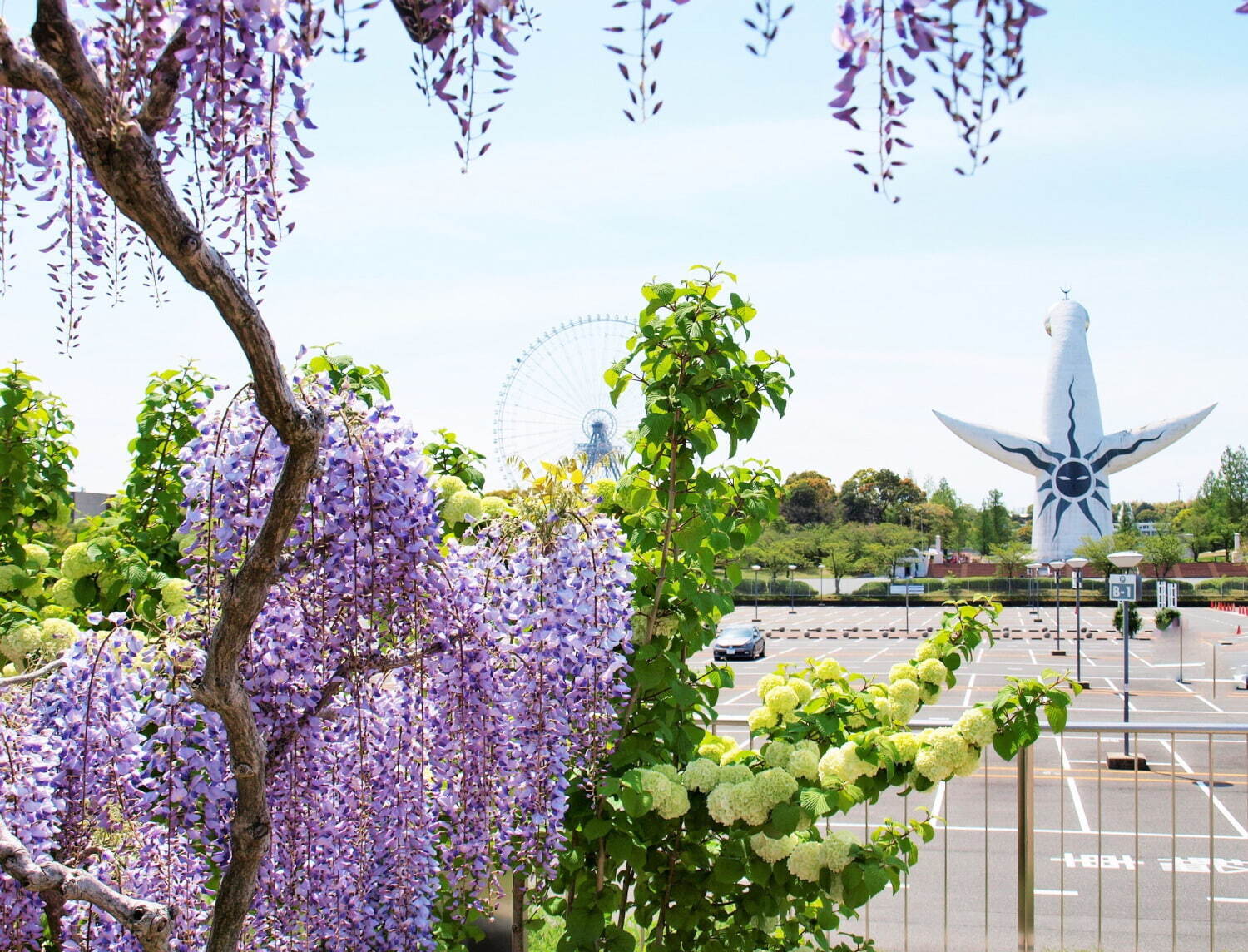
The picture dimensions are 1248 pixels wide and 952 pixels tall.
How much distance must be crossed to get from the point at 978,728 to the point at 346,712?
5.12 ft

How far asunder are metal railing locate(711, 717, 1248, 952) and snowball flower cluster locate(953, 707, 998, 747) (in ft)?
1.85

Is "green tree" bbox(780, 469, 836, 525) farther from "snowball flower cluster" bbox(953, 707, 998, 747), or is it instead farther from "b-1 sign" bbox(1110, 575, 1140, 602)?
"snowball flower cluster" bbox(953, 707, 998, 747)

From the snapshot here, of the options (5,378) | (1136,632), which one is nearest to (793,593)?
(1136,632)

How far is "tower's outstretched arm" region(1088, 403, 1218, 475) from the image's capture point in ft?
140

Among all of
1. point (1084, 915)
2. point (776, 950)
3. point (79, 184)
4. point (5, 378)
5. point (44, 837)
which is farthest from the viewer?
point (1084, 915)

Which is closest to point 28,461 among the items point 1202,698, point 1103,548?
point 1202,698

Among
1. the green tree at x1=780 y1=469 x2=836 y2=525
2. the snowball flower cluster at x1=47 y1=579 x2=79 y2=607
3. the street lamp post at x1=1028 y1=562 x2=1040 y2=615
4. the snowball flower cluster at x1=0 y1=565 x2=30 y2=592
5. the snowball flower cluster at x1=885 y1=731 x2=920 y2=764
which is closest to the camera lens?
the snowball flower cluster at x1=885 y1=731 x2=920 y2=764

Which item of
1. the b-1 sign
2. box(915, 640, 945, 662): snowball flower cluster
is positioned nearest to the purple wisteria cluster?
box(915, 640, 945, 662): snowball flower cluster

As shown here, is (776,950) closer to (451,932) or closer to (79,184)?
(451,932)

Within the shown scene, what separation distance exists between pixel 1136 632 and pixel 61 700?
1173 inches

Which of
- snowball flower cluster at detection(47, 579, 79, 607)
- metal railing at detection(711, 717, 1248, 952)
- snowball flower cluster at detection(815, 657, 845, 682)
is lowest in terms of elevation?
metal railing at detection(711, 717, 1248, 952)

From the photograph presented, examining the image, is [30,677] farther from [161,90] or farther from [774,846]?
[774,846]

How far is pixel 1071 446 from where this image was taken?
4244 centimetres

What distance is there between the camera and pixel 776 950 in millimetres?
3021
